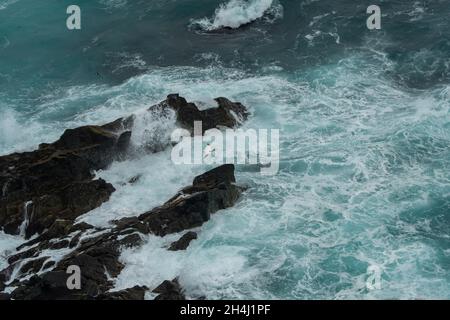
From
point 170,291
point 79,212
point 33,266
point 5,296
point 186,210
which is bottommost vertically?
point 5,296

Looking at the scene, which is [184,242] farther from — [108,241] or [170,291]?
[108,241]

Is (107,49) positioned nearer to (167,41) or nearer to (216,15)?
(167,41)

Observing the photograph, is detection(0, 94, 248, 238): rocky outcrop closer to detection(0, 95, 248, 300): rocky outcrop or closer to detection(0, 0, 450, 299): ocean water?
detection(0, 95, 248, 300): rocky outcrop

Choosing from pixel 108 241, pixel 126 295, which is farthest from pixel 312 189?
pixel 126 295

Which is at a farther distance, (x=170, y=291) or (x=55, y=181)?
(x=55, y=181)

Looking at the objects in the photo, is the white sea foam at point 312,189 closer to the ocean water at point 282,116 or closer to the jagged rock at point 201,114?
the ocean water at point 282,116

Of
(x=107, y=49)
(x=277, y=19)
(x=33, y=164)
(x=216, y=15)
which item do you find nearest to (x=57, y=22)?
(x=107, y=49)
